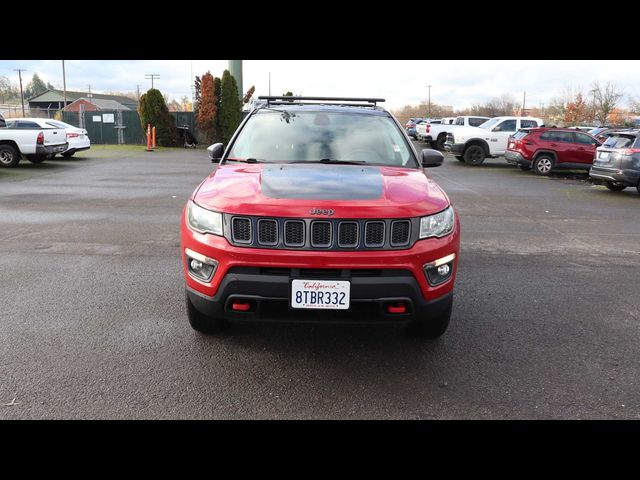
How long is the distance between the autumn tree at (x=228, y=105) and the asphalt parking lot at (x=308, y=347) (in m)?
23.9

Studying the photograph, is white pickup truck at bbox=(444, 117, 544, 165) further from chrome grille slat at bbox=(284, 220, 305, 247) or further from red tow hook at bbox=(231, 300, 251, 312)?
red tow hook at bbox=(231, 300, 251, 312)

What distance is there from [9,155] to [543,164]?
56.1 feet

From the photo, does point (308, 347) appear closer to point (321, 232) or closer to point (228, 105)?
point (321, 232)

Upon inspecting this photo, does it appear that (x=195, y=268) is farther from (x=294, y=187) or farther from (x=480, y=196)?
(x=480, y=196)

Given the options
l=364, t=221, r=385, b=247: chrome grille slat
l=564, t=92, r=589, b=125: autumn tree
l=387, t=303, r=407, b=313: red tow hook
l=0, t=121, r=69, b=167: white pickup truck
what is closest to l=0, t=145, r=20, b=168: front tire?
l=0, t=121, r=69, b=167: white pickup truck

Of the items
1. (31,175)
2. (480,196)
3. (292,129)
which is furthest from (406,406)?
(31,175)

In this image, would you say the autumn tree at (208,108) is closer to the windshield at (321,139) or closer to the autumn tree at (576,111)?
the windshield at (321,139)

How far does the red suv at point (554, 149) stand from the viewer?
17.4m

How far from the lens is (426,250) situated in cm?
334

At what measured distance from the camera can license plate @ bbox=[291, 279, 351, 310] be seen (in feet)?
10.5

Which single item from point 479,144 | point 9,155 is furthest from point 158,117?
point 479,144

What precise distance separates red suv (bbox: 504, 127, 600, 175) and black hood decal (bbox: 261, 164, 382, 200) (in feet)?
49.4

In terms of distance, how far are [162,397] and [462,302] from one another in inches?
115

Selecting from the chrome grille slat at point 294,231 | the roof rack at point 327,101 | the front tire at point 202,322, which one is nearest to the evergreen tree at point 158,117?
the roof rack at point 327,101
